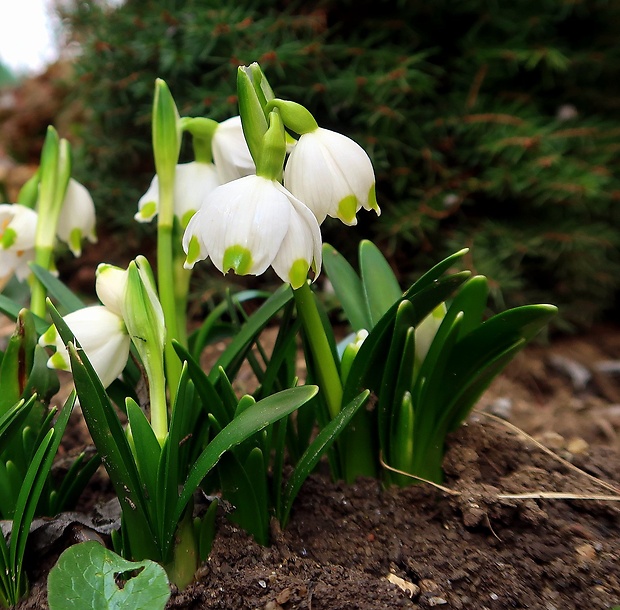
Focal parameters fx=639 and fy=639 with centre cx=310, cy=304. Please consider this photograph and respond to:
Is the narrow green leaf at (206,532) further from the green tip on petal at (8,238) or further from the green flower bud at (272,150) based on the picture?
the green tip on petal at (8,238)

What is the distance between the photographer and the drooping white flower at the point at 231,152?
0.90m

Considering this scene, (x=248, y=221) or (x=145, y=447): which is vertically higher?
(x=248, y=221)

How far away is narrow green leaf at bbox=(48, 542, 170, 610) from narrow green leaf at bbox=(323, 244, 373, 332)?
0.50 metres

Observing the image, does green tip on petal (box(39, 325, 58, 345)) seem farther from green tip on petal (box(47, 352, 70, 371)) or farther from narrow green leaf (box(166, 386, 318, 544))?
narrow green leaf (box(166, 386, 318, 544))

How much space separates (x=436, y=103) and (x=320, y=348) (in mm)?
1294

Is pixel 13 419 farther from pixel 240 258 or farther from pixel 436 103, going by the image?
pixel 436 103

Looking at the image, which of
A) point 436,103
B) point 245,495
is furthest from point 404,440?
point 436,103

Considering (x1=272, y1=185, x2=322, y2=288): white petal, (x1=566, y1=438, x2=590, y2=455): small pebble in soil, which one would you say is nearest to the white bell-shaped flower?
(x1=272, y1=185, x2=322, y2=288): white petal

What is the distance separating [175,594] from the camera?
789mm

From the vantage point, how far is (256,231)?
0.70 metres

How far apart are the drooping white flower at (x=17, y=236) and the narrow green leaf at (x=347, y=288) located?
1.74 ft

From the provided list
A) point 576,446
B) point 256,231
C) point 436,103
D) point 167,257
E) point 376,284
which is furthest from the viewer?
point 436,103

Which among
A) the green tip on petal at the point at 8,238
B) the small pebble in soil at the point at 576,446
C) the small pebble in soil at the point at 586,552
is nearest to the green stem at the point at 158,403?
the green tip on petal at the point at 8,238

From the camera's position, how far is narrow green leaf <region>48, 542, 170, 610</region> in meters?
0.69
